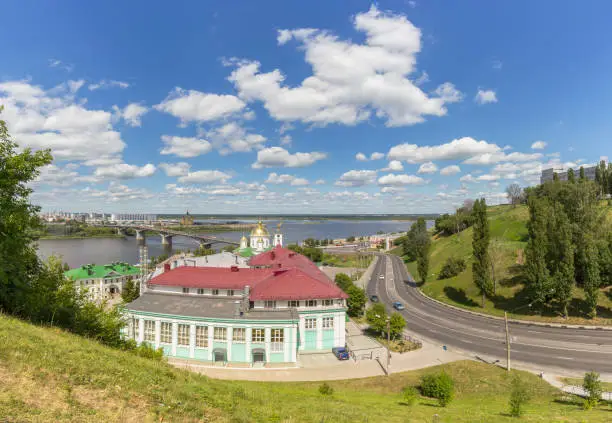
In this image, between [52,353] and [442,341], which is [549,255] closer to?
[442,341]

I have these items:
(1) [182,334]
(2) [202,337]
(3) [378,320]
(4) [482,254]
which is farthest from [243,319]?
(4) [482,254]

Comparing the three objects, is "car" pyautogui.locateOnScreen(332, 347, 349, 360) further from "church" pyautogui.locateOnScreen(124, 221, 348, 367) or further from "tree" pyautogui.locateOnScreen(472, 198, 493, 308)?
"tree" pyautogui.locateOnScreen(472, 198, 493, 308)

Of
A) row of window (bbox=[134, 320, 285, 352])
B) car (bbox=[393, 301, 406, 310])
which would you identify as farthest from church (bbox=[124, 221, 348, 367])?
car (bbox=[393, 301, 406, 310])

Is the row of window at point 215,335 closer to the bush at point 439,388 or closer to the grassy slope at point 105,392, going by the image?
the bush at point 439,388

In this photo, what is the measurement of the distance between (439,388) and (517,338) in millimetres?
22154

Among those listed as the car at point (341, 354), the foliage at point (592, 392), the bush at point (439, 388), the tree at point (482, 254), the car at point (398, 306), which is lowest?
the car at point (398, 306)

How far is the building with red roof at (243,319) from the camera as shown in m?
35.6

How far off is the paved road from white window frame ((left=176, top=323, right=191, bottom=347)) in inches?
1141

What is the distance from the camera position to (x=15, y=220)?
50.6 feet

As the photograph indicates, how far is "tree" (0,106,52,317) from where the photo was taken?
15.5 meters

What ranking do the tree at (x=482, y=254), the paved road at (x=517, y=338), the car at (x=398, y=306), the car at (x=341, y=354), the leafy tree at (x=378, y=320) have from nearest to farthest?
the paved road at (x=517, y=338) < the car at (x=341, y=354) < the leafy tree at (x=378, y=320) < the tree at (x=482, y=254) < the car at (x=398, y=306)

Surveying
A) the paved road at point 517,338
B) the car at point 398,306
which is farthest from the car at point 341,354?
the car at point 398,306

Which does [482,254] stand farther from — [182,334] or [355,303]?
[182,334]

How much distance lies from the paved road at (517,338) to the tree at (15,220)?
4059cm
